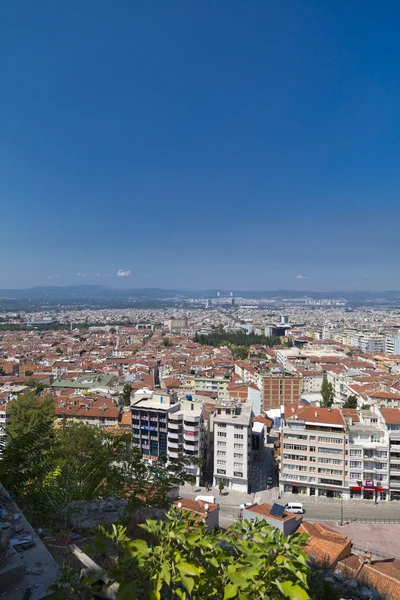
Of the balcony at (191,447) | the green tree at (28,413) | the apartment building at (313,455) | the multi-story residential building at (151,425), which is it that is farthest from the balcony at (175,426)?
the green tree at (28,413)

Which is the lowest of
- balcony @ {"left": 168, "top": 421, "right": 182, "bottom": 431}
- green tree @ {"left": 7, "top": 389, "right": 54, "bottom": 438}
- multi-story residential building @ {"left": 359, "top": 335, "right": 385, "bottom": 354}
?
multi-story residential building @ {"left": 359, "top": 335, "right": 385, "bottom": 354}

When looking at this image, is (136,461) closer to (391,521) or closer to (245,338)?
(391,521)

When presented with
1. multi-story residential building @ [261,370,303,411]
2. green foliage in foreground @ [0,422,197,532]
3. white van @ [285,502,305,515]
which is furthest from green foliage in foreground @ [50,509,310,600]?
multi-story residential building @ [261,370,303,411]

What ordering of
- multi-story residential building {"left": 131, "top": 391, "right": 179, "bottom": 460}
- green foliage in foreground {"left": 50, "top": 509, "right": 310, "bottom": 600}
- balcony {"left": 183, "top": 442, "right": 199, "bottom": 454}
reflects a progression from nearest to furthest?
green foliage in foreground {"left": 50, "top": 509, "right": 310, "bottom": 600} → balcony {"left": 183, "top": 442, "right": 199, "bottom": 454} → multi-story residential building {"left": 131, "top": 391, "right": 179, "bottom": 460}

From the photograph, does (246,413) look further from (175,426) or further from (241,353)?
(241,353)

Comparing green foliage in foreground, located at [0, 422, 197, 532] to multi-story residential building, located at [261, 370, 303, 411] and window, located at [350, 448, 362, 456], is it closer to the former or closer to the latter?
window, located at [350, 448, 362, 456]

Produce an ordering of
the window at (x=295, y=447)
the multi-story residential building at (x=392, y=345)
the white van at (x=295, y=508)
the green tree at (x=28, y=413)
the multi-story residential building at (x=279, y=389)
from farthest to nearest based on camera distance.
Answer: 1. the multi-story residential building at (x=392, y=345)
2. the multi-story residential building at (x=279, y=389)
3. the window at (x=295, y=447)
4. the green tree at (x=28, y=413)
5. the white van at (x=295, y=508)

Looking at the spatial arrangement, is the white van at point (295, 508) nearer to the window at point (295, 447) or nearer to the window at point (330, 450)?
the window at point (295, 447)
